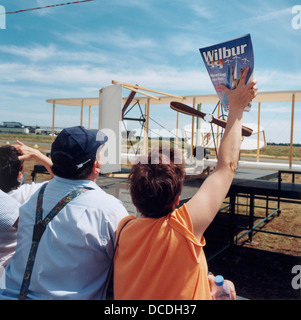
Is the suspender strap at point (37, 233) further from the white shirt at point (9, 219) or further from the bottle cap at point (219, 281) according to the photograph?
the bottle cap at point (219, 281)

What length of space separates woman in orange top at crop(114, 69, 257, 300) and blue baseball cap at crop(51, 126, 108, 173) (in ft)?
0.80

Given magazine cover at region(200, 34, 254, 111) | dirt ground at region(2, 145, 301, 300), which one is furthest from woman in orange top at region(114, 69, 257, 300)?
dirt ground at region(2, 145, 301, 300)

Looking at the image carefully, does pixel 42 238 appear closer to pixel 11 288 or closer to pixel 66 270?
pixel 66 270

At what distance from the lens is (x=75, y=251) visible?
901 millimetres

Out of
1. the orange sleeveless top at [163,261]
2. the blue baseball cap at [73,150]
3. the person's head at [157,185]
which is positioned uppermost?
the blue baseball cap at [73,150]

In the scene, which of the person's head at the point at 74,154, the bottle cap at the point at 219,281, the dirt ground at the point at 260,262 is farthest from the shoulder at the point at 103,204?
the dirt ground at the point at 260,262

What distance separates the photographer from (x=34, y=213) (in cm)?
97

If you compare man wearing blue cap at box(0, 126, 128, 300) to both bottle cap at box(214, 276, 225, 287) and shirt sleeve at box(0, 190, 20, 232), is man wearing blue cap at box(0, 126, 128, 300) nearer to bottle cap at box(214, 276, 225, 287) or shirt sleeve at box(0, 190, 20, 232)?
shirt sleeve at box(0, 190, 20, 232)

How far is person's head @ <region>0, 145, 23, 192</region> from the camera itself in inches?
55.5

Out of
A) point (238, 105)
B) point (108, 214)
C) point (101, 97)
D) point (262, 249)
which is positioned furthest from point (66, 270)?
point (101, 97)

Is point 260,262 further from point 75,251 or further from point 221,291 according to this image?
point 75,251

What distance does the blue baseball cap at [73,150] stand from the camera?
3.37 feet

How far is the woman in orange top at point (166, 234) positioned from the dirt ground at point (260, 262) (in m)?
2.38

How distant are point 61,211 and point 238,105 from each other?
67 cm
